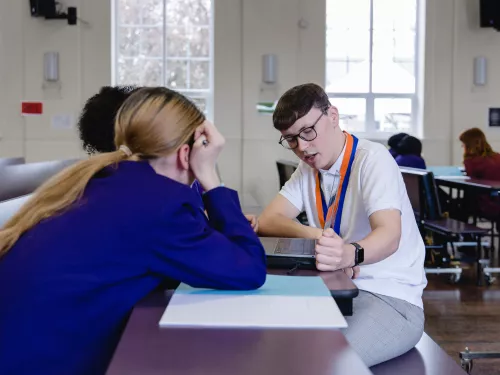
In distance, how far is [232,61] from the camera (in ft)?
31.0

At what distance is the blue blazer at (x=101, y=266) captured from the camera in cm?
139

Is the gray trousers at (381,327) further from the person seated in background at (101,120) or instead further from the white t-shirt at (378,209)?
the person seated in background at (101,120)

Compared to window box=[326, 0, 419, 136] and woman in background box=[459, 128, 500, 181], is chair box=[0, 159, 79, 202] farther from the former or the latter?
window box=[326, 0, 419, 136]

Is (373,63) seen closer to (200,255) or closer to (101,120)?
(101,120)

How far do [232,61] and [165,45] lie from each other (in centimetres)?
100

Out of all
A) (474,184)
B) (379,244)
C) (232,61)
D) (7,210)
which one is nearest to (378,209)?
(379,244)

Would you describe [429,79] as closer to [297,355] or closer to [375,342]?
[375,342]

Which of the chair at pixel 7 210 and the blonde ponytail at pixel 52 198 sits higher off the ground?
the blonde ponytail at pixel 52 198

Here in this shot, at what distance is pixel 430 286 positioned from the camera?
5898mm

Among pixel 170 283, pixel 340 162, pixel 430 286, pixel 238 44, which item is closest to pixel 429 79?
pixel 238 44

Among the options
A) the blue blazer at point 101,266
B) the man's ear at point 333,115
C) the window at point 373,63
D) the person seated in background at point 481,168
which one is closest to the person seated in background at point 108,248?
the blue blazer at point 101,266

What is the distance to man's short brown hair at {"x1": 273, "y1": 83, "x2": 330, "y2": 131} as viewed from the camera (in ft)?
7.55

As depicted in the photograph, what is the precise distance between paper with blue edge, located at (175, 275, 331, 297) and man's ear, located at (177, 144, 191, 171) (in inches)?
11.1

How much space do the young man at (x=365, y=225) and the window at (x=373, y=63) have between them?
7.58 meters
